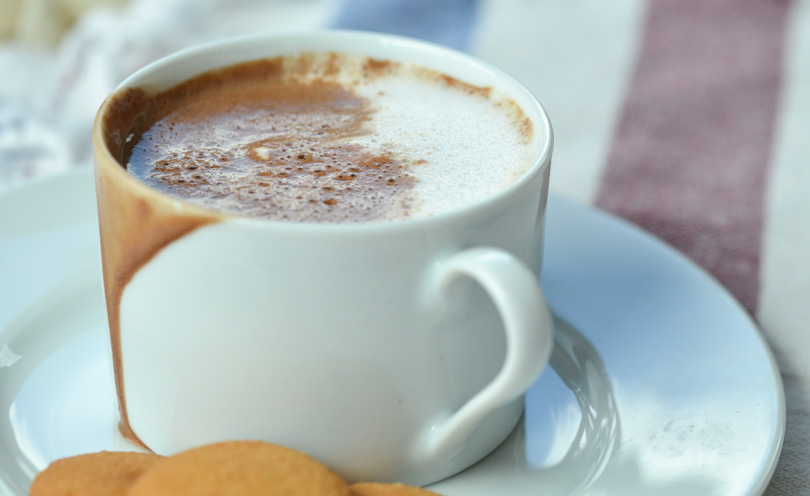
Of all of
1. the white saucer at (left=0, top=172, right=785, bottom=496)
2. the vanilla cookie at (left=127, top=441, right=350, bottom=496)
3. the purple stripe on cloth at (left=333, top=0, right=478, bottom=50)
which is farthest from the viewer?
the purple stripe on cloth at (left=333, top=0, right=478, bottom=50)

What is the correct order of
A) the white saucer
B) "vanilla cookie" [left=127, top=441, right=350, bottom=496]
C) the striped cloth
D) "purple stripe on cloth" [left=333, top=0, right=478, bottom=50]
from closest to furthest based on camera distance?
"vanilla cookie" [left=127, top=441, right=350, bottom=496] < the white saucer < the striped cloth < "purple stripe on cloth" [left=333, top=0, right=478, bottom=50]

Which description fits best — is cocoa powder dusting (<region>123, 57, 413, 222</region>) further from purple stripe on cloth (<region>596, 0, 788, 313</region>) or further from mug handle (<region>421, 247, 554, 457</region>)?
purple stripe on cloth (<region>596, 0, 788, 313</region>)

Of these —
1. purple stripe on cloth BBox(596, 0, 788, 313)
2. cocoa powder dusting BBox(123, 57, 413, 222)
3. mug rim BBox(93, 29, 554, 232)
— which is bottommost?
purple stripe on cloth BBox(596, 0, 788, 313)

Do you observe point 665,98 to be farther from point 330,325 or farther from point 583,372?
point 330,325

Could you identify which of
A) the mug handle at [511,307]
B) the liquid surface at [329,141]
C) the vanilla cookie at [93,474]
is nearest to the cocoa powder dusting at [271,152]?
the liquid surface at [329,141]

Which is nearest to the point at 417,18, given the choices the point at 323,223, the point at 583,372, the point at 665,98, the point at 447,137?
the point at 665,98

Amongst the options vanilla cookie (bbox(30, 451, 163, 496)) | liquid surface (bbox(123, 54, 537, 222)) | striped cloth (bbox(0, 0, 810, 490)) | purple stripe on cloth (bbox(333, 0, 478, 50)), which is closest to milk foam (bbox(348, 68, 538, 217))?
liquid surface (bbox(123, 54, 537, 222))

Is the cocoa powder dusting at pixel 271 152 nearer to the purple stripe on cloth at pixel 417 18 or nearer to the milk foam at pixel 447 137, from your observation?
the milk foam at pixel 447 137
